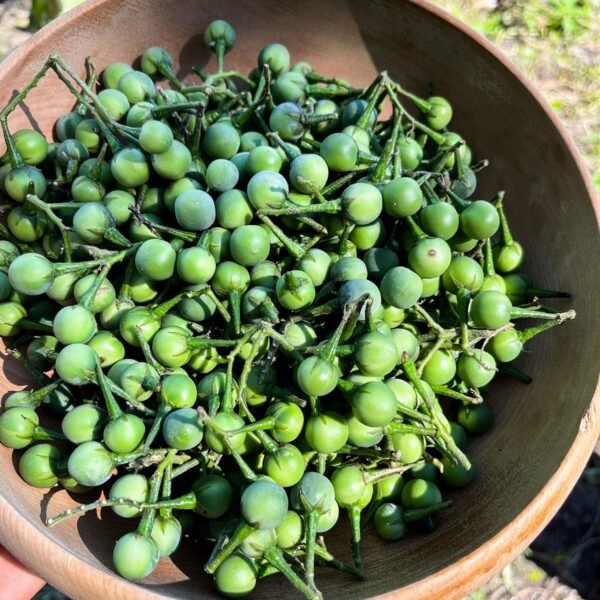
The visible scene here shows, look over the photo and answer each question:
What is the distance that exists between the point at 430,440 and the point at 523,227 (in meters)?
1.12

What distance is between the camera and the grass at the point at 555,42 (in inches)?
192

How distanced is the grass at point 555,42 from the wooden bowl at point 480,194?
2.28 metres

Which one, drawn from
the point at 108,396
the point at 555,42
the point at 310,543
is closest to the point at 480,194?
the point at 310,543

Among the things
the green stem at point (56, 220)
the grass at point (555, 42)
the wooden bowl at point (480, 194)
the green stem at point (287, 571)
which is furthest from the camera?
the grass at point (555, 42)

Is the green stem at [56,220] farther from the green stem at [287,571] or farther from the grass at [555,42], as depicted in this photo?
the grass at [555,42]

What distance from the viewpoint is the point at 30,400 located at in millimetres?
2164

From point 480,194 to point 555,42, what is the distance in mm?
2996

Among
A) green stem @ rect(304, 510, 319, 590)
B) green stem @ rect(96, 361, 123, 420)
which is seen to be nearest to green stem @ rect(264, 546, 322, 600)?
green stem @ rect(304, 510, 319, 590)

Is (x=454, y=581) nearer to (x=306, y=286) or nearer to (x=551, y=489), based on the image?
(x=551, y=489)

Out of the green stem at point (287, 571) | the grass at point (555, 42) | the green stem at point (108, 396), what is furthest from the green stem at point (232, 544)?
the grass at point (555, 42)

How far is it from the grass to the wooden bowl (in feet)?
7.49

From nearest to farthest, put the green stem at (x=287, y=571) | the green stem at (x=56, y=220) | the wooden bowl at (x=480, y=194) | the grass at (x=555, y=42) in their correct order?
the green stem at (x=287, y=571)
the wooden bowl at (x=480, y=194)
the green stem at (x=56, y=220)
the grass at (x=555, y=42)

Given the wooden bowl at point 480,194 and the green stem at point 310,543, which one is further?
the wooden bowl at point 480,194

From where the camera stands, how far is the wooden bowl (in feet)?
6.37
